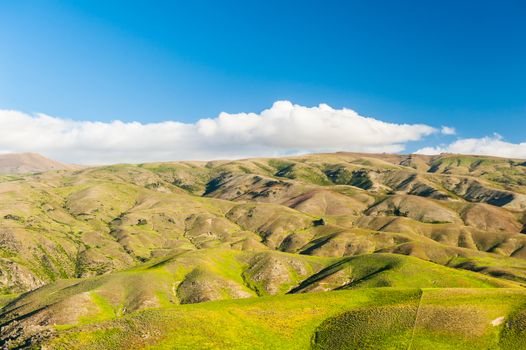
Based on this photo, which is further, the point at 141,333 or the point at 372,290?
the point at 372,290

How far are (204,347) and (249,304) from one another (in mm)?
30922

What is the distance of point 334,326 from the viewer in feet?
356

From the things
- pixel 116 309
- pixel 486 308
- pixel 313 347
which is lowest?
pixel 116 309

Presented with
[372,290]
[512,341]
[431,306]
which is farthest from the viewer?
[372,290]

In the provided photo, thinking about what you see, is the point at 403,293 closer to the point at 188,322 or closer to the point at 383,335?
the point at 383,335

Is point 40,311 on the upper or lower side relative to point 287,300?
lower

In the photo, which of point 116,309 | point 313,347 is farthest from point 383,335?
point 116,309

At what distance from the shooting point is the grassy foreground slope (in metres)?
96.2

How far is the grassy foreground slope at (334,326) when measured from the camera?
3787 inches

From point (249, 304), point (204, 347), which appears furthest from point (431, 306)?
point (204, 347)

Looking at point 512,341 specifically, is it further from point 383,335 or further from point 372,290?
point 372,290

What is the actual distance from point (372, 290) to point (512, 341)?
44.6 meters

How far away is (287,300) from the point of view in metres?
128

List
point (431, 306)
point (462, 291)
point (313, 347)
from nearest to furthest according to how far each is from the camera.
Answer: point (313, 347), point (431, 306), point (462, 291)
